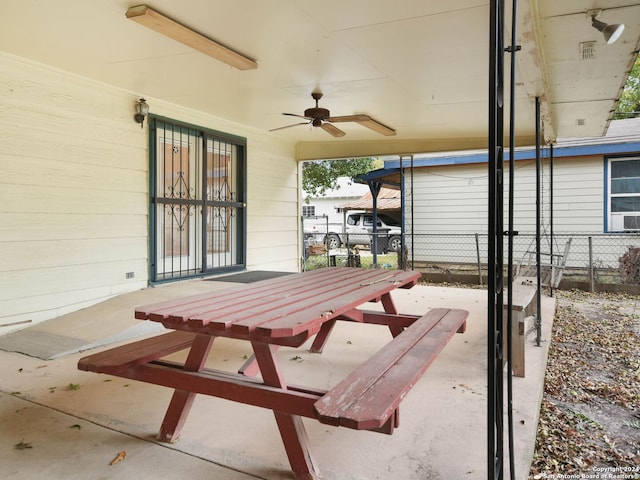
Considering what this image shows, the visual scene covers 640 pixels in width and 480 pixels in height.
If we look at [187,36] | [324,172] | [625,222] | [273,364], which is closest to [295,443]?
[273,364]

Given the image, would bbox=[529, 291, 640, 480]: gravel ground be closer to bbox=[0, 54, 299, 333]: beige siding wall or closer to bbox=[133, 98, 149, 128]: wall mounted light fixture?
bbox=[0, 54, 299, 333]: beige siding wall

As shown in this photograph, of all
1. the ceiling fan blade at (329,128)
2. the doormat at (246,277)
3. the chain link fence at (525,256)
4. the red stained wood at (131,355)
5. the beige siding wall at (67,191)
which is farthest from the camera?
the chain link fence at (525,256)

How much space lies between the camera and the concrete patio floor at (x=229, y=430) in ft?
5.69

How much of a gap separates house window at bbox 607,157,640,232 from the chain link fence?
527mm

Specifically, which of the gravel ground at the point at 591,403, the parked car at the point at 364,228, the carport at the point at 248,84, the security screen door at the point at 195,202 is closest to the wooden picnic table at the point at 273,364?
the carport at the point at 248,84

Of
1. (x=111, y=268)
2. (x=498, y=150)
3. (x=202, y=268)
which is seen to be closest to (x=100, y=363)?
(x=498, y=150)

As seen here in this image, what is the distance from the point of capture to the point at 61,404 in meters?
2.33

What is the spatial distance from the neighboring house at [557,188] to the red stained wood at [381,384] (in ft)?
19.7

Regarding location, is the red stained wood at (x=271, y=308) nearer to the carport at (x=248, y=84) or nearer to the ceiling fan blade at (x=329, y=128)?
the carport at (x=248, y=84)

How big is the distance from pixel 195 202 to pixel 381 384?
4.64 metres

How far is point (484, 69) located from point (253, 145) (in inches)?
153

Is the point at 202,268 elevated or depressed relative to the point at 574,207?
depressed

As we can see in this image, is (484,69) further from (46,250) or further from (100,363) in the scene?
(46,250)

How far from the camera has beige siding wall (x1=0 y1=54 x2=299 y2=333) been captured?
378 centimetres
